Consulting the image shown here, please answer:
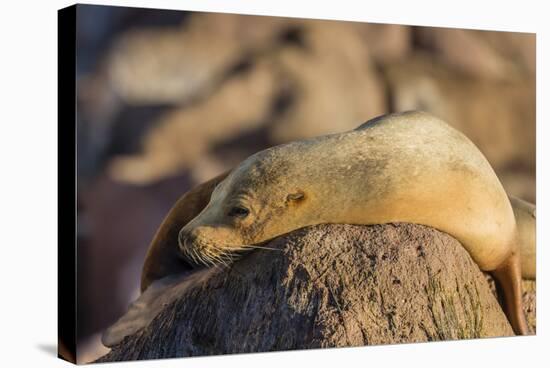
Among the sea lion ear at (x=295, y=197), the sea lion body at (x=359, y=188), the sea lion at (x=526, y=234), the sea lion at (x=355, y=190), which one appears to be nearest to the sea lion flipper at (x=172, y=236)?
the sea lion at (x=355, y=190)

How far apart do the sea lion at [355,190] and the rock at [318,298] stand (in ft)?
0.48

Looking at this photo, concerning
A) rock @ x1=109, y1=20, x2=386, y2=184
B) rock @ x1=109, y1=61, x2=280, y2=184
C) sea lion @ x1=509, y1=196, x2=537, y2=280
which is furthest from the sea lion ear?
sea lion @ x1=509, y1=196, x2=537, y2=280

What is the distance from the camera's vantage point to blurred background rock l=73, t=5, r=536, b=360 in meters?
7.62

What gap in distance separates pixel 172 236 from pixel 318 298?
51.8 inches

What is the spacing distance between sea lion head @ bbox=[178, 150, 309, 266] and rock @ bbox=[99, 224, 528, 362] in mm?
126

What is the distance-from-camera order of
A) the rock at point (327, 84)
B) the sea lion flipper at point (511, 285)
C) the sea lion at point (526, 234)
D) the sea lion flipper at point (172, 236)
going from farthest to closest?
the sea lion at point (526, 234), the sea lion flipper at point (511, 285), the rock at point (327, 84), the sea lion flipper at point (172, 236)

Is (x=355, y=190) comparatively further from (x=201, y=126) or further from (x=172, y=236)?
(x=172, y=236)

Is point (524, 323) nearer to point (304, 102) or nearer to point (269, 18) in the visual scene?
point (304, 102)

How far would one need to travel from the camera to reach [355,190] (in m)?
7.88

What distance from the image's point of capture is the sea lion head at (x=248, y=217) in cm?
775

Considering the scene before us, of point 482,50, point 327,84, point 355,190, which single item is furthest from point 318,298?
point 482,50

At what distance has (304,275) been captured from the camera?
747cm

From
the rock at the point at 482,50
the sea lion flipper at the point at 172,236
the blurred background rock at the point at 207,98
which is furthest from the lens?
the rock at the point at 482,50

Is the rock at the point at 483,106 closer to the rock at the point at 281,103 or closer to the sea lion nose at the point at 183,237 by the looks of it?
the rock at the point at 281,103
